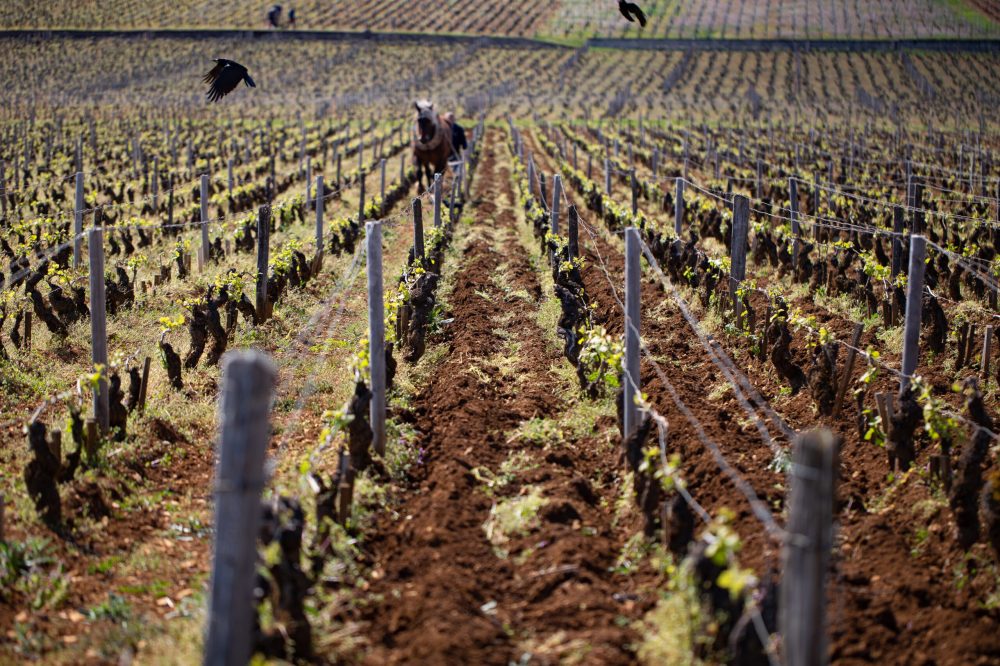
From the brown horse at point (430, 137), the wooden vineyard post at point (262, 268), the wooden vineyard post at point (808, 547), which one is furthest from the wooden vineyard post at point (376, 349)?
the brown horse at point (430, 137)

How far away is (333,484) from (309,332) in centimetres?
457

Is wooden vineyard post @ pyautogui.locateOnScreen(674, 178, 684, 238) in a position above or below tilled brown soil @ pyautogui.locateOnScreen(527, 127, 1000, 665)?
above

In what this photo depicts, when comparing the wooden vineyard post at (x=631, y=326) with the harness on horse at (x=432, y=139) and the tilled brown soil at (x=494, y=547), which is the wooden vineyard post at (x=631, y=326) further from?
the harness on horse at (x=432, y=139)

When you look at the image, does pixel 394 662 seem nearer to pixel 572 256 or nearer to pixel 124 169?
pixel 572 256

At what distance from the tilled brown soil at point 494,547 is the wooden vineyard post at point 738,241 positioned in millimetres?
2402

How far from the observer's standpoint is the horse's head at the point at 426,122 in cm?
1942

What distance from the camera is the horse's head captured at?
19.4 m

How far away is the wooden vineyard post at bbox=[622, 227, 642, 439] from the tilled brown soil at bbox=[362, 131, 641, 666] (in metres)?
0.43

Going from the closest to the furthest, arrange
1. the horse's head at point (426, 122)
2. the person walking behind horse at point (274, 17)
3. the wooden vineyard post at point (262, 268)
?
1. the wooden vineyard post at point (262, 268)
2. the horse's head at point (426, 122)
3. the person walking behind horse at point (274, 17)

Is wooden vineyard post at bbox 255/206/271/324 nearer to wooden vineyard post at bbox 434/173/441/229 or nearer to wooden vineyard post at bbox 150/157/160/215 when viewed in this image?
wooden vineyard post at bbox 434/173/441/229

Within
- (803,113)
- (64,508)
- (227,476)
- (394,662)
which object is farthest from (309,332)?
(803,113)

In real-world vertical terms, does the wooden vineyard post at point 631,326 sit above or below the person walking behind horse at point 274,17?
below

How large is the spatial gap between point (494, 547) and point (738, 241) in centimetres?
537

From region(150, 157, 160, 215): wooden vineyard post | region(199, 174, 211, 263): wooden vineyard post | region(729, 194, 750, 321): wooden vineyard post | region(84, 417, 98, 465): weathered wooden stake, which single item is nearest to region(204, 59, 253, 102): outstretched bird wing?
region(199, 174, 211, 263): wooden vineyard post
